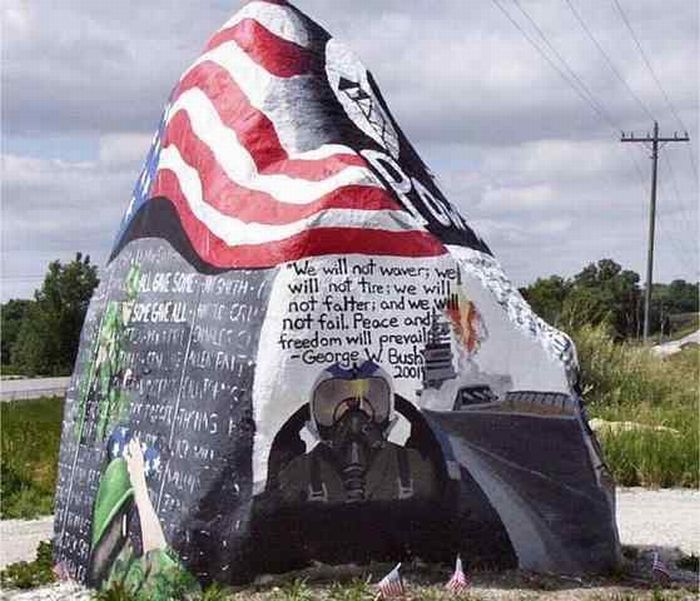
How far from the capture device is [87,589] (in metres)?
7.98

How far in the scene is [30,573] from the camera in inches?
342

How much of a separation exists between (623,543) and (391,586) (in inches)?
135

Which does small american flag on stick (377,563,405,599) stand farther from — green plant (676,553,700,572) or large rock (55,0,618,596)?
green plant (676,553,700,572)

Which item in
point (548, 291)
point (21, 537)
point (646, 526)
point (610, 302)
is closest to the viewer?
point (646, 526)

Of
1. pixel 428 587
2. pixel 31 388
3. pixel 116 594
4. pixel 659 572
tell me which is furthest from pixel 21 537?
pixel 31 388

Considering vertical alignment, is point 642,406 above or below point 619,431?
above

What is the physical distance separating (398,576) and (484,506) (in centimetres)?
72

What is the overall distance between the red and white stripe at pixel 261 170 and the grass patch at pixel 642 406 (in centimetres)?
630

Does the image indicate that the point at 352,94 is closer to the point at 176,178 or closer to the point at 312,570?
the point at 176,178

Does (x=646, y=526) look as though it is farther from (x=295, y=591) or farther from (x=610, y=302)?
(x=610, y=302)

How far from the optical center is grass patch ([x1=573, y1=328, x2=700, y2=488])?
14342 millimetres

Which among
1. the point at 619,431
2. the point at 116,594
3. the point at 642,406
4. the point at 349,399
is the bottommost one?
the point at 116,594

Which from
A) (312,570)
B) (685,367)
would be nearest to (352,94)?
(312,570)

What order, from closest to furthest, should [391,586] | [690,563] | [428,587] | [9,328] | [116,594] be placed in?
[116,594]
[391,586]
[428,587]
[690,563]
[9,328]
